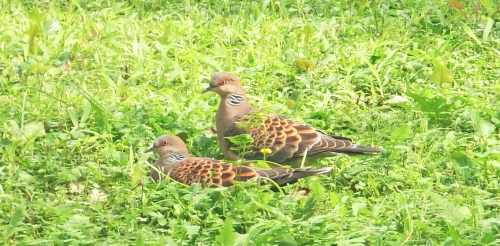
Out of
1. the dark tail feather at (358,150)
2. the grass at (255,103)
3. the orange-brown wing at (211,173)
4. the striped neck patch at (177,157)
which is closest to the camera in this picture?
the grass at (255,103)

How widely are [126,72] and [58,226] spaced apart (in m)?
2.99

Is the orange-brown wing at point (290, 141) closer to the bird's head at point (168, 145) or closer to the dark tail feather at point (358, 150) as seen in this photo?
the dark tail feather at point (358, 150)

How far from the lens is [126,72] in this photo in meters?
7.09

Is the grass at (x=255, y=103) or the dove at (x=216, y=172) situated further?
the dove at (x=216, y=172)

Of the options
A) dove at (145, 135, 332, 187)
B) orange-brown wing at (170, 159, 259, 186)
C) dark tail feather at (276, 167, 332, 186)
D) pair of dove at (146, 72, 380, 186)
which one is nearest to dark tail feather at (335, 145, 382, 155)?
pair of dove at (146, 72, 380, 186)

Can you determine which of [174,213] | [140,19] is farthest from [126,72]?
[174,213]

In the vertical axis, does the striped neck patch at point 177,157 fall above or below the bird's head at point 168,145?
below

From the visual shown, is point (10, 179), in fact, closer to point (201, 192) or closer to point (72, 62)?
point (201, 192)

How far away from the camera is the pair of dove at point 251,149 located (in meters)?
5.00

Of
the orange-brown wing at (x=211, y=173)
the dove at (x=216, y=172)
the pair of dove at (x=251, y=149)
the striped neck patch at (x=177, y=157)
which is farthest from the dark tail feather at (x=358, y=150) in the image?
the striped neck patch at (x=177, y=157)

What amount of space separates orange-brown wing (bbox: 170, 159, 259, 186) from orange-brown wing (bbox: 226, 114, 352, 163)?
1.79 feet

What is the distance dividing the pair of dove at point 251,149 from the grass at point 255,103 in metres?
0.14

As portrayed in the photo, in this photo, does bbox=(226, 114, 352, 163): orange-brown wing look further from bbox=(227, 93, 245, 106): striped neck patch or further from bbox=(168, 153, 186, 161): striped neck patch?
bbox=(168, 153, 186, 161): striped neck patch

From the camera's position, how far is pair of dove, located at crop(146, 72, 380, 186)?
500 centimetres
